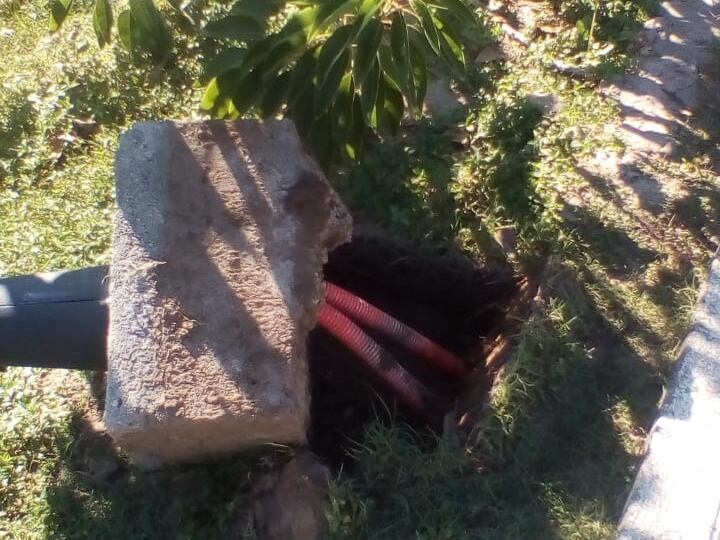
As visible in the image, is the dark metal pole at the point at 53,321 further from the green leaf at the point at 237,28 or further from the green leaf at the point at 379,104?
the green leaf at the point at 379,104

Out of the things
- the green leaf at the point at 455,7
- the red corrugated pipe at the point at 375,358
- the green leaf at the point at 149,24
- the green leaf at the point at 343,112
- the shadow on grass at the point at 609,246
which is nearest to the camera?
the green leaf at the point at 455,7

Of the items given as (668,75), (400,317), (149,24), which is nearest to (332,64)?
(149,24)

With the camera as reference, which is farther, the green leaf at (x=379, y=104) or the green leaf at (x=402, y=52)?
the green leaf at (x=379, y=104)

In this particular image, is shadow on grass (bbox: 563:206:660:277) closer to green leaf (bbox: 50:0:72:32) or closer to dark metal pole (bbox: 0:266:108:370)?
dark metal pole (bbox: 0:266:108:370)

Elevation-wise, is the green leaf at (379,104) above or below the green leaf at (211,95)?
above

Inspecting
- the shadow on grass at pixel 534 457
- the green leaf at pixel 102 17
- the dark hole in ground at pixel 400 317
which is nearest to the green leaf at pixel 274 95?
the green leaf at pixel 102 17

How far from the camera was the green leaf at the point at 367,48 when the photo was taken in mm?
2352

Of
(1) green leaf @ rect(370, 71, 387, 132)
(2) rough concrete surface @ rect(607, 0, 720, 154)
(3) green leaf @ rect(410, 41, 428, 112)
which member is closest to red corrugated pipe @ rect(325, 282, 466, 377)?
(1) green leaf @ rect(370, 71, 387, 132)

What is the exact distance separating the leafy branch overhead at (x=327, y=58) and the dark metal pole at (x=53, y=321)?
0.85 m

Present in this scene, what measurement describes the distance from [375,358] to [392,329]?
19cm

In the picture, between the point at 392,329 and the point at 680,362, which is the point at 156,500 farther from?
the point at 680,362

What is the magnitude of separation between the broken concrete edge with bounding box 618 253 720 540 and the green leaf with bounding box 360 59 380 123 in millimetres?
1451

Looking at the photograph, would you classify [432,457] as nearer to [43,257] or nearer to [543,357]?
[543,357]

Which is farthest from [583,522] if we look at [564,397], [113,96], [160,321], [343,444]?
[113,96]
